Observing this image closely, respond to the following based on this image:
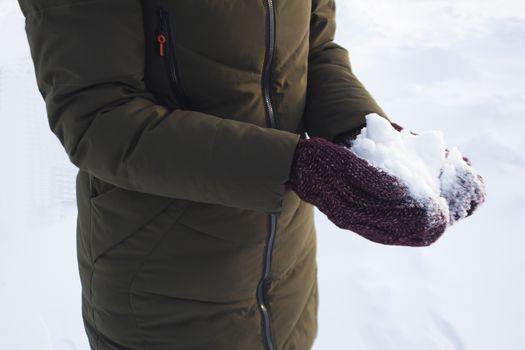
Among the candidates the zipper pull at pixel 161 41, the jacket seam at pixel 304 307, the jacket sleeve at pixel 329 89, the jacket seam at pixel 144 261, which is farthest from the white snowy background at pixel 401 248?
the zipper pull at pixel 161 41

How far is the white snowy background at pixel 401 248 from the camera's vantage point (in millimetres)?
1884

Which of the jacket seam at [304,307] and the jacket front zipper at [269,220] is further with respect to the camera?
the jacket seam at [304,307]

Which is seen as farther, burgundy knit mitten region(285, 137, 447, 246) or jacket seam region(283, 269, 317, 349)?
jacket seam region(283, 269, 317, 349)

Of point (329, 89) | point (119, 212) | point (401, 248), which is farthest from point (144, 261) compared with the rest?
point (401, 248)

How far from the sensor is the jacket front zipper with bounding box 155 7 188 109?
76cm

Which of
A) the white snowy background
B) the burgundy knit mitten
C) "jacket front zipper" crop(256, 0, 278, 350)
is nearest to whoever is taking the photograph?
the burgundy knit mitten

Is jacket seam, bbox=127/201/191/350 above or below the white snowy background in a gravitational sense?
above

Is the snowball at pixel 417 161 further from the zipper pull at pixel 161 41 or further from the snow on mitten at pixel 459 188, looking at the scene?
the zipper pull at pixel 161 41

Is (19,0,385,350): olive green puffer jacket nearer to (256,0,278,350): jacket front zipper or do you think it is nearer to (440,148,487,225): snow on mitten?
(256,0,278,350): jacket front zipper

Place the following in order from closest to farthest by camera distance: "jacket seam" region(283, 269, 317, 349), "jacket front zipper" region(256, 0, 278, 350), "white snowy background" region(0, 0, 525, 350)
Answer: "jacket front zipper" region(256, 0, 278, 350)
"jacket seam" region(283, 269, 317, 349)
"white snowy background" region(0, 0, 525, 350)

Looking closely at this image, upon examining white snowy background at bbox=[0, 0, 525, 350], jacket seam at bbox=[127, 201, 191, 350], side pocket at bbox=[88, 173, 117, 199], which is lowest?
white snowy background at bbox=[0, 0, 525, 350]

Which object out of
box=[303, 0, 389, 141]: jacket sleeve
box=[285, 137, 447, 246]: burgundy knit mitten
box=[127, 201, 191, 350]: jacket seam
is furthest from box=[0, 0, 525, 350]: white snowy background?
box=[285, 137, 447, 246]: burgundy knit mitten

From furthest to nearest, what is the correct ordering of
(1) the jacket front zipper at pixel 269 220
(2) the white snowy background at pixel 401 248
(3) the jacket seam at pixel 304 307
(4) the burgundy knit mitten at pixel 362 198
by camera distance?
(2) the white snowy background at pixel 401 248 < (3) the jacket seam at pixel 304 307 < (1) the jacket front zipper at pixel 269 220 < (4) the burgundy knit mitten at pixel 362 198

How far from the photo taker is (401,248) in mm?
2178
